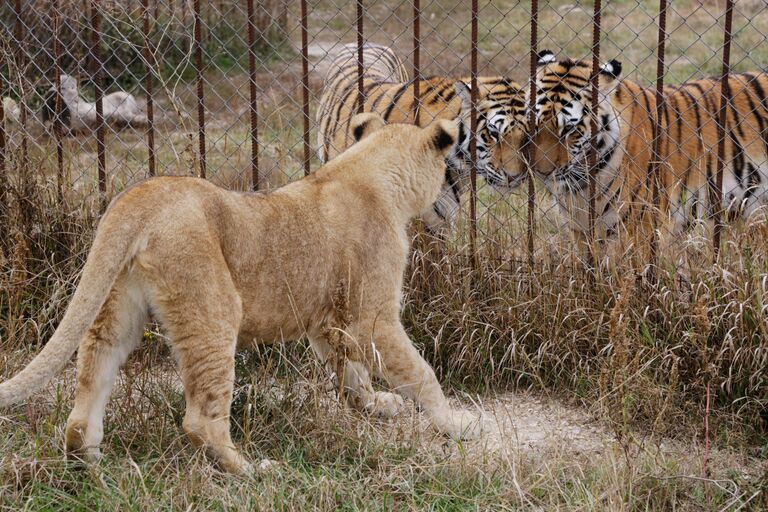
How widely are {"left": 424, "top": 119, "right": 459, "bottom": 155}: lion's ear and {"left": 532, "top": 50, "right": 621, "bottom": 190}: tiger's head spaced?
929mm

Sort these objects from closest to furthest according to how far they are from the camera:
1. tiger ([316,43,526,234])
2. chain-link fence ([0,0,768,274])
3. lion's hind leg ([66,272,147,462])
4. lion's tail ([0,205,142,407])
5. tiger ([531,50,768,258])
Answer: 1. lion's tail ([0,205,142,407])
2. lion's hind leg ([66,272,147,462])
3. chain-link fence ([0,0,768,274])
4. tiger ([531,50,768,258])
5. tiger ([316,43,526,234])

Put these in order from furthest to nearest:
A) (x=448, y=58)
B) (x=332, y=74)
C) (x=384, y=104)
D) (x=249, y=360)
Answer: (x=448, y=58)
(x=332, y=74)
(x=384, y=104)
(x=249, y=360)

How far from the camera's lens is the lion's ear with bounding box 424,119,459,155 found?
4.16 metres

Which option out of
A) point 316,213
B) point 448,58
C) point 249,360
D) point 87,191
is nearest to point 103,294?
point 316,213

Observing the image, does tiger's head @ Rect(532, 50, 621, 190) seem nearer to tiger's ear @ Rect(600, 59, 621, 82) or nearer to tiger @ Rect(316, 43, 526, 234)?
tiger's ear @ Rect(600, 59, 621, 82)

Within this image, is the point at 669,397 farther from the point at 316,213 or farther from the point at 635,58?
the point at 635,58

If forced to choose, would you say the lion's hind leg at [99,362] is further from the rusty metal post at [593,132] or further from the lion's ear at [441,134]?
the rusty metal post at [593,132]

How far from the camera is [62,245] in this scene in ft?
16.2

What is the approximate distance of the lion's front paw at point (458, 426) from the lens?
3.88m

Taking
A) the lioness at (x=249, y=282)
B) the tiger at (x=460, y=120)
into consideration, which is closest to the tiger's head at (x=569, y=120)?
the tiger at (x=460, y=120)

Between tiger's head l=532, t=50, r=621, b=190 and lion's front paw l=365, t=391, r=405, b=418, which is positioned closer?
lion's front paw l=365, t=391, r=405, b=418

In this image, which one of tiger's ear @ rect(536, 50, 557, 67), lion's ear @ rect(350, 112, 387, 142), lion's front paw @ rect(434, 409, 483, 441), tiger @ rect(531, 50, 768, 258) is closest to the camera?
lion's front paw @ rect(434, 409, 483, 441)

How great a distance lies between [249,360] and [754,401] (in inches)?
78.8

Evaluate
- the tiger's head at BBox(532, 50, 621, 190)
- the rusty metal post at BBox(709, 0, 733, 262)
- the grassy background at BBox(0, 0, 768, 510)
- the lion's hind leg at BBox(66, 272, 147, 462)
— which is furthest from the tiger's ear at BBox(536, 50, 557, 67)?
the lion's hind leg at BBox(66, 272, 147, 462)
